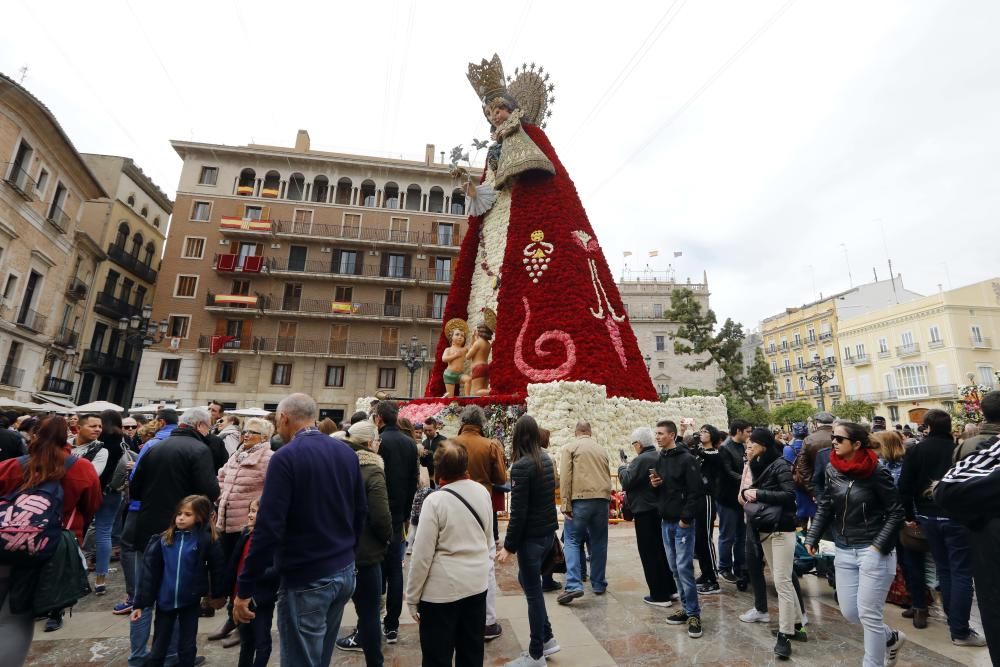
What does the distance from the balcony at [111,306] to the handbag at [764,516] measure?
2804cm

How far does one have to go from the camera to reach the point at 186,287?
2705 cm

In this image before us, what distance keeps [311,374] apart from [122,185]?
587 inches

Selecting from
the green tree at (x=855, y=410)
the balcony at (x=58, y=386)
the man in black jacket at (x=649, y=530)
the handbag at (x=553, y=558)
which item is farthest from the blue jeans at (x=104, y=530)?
the green tree at (x=855, y=410)

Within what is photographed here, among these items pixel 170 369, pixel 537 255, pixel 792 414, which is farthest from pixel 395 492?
pixel 792 414

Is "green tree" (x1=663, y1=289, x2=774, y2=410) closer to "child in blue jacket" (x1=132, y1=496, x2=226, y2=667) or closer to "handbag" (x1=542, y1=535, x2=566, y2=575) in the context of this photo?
"handbag" (x1=542, y1=535, x2=566, y2=575)

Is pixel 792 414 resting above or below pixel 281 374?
below

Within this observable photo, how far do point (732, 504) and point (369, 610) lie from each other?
408 cm

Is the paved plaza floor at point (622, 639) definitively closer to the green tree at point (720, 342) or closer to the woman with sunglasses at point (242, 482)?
the woman with sunglasses at point (242, 482)

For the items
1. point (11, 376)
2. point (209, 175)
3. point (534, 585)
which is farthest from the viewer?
point (209, 175)

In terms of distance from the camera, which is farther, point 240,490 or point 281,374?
point 281,374

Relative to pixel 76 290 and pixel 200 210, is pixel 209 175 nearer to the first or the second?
pixel 200 210

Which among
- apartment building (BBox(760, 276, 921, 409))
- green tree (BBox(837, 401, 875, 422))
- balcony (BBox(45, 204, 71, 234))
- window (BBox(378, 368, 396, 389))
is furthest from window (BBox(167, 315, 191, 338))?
apartment building (BBox(760, 276, 921, 409))

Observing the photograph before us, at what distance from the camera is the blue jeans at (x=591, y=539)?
16.0ft

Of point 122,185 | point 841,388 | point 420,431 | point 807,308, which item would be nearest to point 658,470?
point 420,431
